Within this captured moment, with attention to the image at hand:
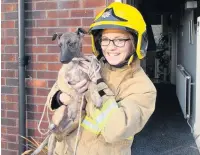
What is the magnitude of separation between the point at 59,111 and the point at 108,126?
1.02 ft

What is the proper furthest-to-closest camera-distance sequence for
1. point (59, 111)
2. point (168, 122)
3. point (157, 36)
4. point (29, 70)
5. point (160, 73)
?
point (157, 36), point (160, 73), point (168, 122), point (29, 70), point (59, 111)

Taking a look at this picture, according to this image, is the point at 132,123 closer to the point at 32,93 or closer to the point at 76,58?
the point at 76,58

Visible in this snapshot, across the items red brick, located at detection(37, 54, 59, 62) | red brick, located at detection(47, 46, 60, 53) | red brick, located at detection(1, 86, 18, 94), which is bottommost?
red brick, located at detection(1, 86, 18, 94)

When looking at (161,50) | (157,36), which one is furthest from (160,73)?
(157,36)

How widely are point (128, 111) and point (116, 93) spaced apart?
22cm

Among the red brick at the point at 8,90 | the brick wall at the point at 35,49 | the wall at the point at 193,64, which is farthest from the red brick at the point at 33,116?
the wall at the point at 193,64

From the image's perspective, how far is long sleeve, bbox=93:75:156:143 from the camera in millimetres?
1564

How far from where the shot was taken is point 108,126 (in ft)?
5.18

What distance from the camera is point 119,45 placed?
1.82 m

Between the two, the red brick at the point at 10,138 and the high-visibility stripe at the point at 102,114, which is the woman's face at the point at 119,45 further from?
the red brick at the point at 10,138

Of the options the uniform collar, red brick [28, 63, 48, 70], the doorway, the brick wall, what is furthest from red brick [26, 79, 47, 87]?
the uniform collar

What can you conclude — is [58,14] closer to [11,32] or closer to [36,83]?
[11,32]

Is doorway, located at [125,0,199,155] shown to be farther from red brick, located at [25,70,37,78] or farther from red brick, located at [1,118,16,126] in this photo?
red brick, located at [1,118,16,126]

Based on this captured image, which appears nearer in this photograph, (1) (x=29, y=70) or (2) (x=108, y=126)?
(2) (x=108, y=126)
